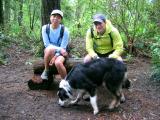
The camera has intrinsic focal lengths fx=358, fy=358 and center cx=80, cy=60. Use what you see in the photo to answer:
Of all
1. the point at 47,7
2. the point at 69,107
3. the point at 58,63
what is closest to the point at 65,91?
the point at 69,107

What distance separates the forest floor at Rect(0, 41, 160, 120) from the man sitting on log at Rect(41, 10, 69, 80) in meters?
0.63

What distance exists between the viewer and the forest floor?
637 cm

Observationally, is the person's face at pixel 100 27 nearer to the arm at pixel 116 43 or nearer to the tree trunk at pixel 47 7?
the arm at pixel 116 43

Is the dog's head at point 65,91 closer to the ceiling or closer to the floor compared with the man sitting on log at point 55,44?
closer to the floor

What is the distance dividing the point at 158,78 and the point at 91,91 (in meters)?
2.54

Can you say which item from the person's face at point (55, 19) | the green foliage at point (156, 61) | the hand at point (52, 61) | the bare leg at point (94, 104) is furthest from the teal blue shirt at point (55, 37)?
the green foliage at point (156, 61)

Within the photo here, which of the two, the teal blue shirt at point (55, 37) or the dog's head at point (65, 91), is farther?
the teal blue shirt at point (55, 37)

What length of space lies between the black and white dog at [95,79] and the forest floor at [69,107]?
0.23m

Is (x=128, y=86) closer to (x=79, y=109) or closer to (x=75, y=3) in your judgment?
(x=79, y=109)

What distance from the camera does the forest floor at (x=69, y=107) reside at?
6.37 metres

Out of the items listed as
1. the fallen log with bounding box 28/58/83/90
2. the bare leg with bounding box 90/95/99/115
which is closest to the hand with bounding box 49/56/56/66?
the fallen log with bounding box 28/58/83/90

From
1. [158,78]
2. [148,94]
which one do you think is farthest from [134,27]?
[148,94]

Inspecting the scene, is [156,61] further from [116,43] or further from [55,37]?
[55,37]

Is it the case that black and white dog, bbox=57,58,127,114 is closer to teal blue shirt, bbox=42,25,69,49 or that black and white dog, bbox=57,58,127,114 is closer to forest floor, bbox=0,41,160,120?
forest floor, bbox=0,41,160,120
